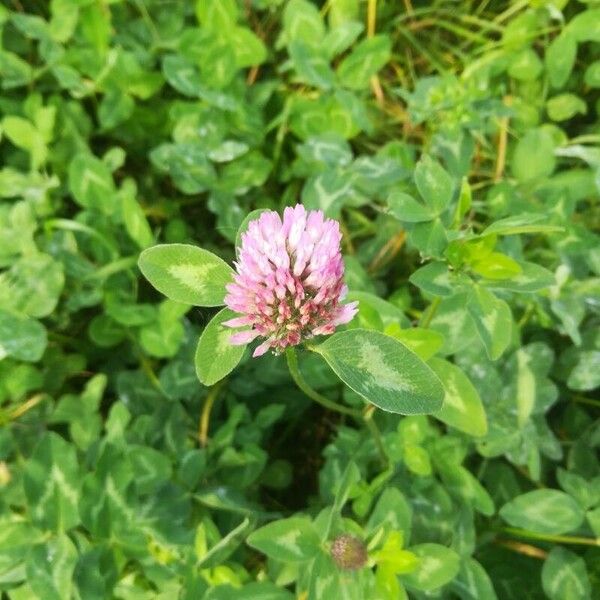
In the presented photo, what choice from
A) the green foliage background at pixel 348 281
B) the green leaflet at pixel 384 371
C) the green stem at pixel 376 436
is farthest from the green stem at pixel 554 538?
the green leaflet at pixel 384 371

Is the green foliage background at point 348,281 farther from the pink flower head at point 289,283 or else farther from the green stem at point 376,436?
the pink flower head at point 289,283

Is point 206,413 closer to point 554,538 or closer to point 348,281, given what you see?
point 348,281

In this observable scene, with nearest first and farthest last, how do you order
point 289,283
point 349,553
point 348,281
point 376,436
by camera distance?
1. point 289,283
2. point 349,553
3. point 376,436
4. point 348,281

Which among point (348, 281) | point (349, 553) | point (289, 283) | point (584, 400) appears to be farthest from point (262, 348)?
point (584, 400)

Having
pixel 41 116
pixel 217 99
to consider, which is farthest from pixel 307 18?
pixel 41 116

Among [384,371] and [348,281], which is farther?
[348,281]
